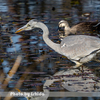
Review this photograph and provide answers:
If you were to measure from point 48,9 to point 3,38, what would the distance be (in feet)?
9.94

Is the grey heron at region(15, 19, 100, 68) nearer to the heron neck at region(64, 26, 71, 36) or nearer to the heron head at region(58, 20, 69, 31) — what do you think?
the heron head at region(58, 20, 69, 31)

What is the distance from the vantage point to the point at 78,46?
5.11 meters

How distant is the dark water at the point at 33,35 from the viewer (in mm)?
4784

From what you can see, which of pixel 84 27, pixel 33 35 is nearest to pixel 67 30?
pixel 84 27

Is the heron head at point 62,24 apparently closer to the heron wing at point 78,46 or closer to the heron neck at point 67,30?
the heron neck at point 67,30

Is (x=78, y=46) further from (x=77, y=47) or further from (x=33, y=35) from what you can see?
(x=33, y=35)

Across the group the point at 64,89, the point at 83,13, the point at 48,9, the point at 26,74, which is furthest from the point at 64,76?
the point at 48,9

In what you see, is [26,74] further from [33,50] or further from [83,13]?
[83,13]

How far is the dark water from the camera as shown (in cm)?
478

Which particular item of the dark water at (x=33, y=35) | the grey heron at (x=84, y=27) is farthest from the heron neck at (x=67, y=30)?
the dark water at (x=33, y=35)

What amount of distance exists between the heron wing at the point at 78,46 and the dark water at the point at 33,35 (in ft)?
0.77

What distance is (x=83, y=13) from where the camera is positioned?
26.6ft

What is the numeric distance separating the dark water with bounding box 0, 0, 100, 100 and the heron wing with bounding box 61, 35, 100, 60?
24cm

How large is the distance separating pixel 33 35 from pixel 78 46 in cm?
181
